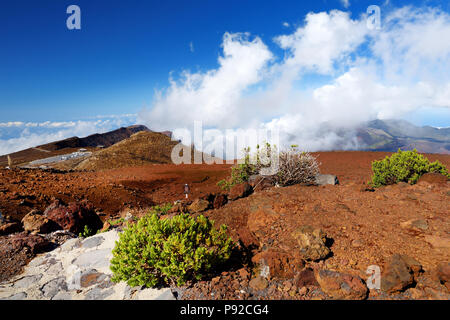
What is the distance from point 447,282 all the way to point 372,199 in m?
2.65

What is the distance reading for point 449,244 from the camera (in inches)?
129

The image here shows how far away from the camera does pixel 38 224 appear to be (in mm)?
5473

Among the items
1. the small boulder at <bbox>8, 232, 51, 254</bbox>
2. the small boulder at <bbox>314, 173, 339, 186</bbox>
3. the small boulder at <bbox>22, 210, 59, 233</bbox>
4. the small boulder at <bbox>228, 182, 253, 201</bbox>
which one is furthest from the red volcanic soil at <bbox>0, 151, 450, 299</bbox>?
the small boulder at <bbox>8, 232, 51, 254</bbox>

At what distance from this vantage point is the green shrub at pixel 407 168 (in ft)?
25.0

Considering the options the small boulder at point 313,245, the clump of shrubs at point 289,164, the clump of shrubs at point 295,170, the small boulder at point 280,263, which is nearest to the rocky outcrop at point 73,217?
the small boulder at point 280,263

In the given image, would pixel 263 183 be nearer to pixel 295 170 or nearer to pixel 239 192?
pixel 239 192

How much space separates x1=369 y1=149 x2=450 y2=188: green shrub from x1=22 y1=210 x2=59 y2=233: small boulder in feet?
34.4

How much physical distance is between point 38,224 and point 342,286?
6.57 metres

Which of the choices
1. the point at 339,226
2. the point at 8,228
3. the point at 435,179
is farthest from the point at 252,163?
the point at 8,228

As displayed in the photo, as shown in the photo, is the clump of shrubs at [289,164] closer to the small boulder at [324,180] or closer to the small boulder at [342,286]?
the small boulder at [324,180]

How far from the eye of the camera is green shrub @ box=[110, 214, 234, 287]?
2.90 metres

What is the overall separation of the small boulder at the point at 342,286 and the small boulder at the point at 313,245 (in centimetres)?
49

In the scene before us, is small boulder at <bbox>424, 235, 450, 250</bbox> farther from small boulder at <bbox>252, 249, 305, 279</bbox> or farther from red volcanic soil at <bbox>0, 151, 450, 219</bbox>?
red volcanic soil at <bbox>0, 151, 450, 219</bbox>
